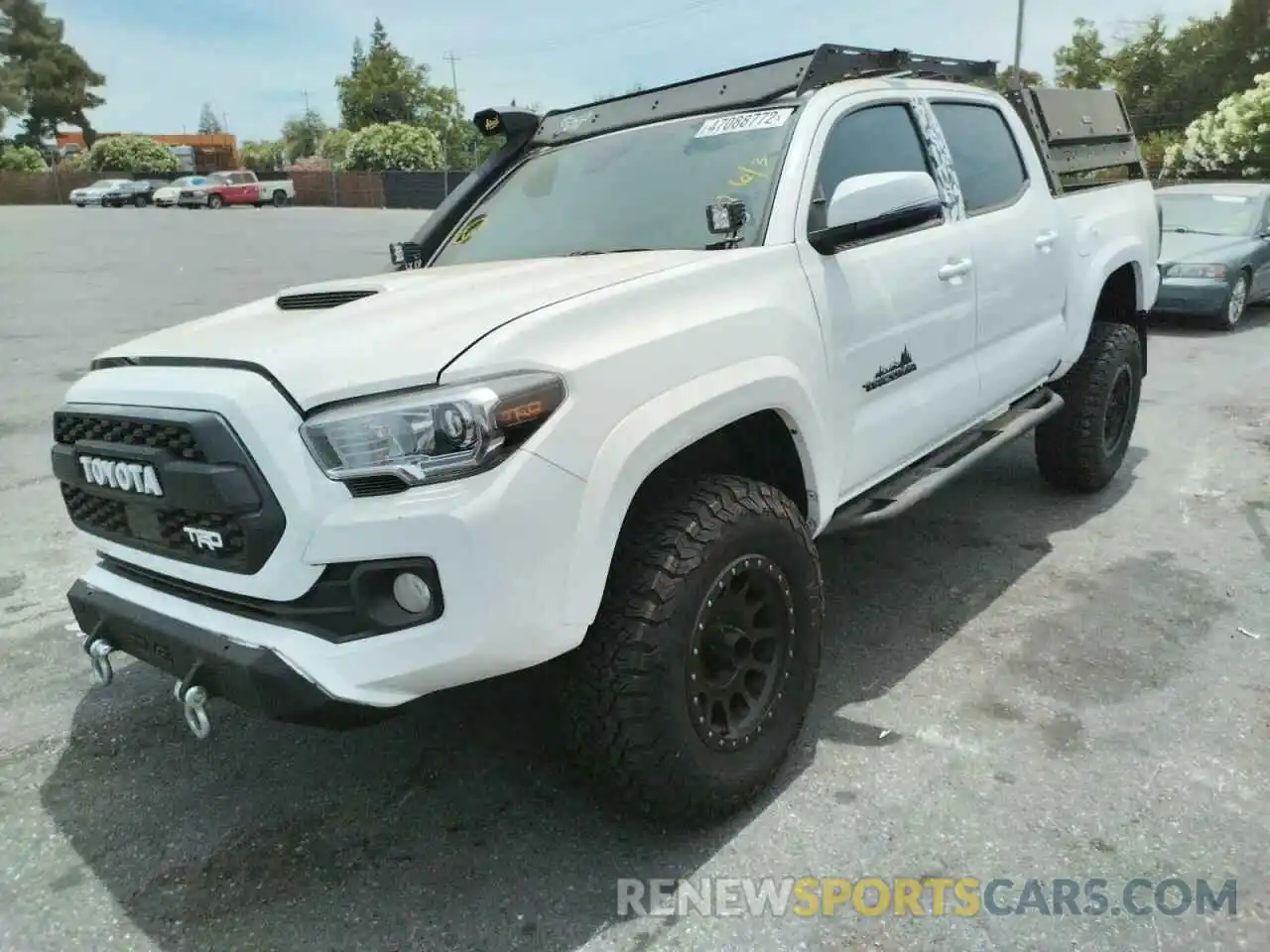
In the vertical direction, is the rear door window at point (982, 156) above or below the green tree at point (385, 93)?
below

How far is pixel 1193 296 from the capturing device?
33.9ft

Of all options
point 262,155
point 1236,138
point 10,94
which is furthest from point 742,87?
point 262,155

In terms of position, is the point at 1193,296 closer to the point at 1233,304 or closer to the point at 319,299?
the point at 1233,304

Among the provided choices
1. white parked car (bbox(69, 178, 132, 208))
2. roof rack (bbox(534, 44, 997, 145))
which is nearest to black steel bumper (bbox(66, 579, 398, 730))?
roof rack (bbox(534, 44, 997, 145))

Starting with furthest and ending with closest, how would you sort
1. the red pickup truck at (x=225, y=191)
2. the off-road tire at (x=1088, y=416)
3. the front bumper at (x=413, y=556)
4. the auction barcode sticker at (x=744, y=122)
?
the red pickup truck at (x=225, y=191) < the off-road tire at (x=1088, y=416) < the auction barcode sticker at (x=744, y=122) < the front bumper at (x=413, y=556)

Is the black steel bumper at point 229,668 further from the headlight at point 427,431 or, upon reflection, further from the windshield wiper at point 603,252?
the windshield wiper at point 603,252

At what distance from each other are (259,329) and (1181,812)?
9.02 feet

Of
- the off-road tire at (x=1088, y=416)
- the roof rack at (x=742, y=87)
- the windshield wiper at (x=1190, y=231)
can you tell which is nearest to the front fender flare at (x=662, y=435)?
the roof rack at (x=742, y=87)

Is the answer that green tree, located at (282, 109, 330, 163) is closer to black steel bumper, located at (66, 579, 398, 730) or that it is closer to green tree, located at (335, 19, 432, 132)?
green tree, located at (335, 19, 432, 132)

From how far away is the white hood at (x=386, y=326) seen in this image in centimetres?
217

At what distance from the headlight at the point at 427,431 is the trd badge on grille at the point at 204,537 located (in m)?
0.35

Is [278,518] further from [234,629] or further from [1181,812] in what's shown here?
[1181,812]

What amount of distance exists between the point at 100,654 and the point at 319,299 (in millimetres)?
1126

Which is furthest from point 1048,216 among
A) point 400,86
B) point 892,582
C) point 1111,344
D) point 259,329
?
point 400,86
